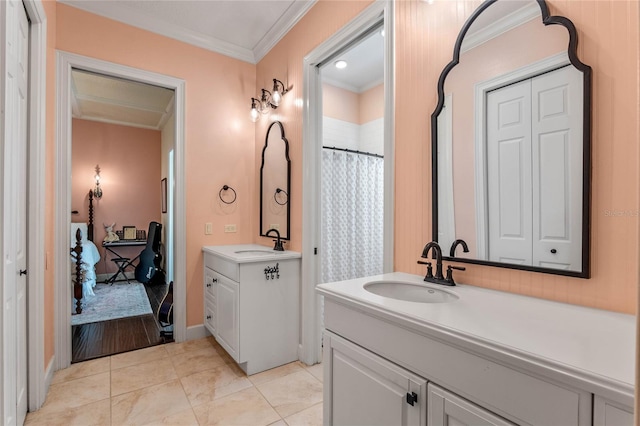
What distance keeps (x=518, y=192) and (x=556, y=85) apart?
1.35 feet

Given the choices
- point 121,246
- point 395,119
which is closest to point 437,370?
point 395,119

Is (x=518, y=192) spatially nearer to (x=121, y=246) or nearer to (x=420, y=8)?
(x=420, y=8)

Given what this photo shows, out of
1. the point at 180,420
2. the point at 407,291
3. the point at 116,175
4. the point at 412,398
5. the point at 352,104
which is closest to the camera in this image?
the point at 412,398

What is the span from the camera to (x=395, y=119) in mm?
1766

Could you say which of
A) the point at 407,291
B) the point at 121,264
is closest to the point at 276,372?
the point at 407,291

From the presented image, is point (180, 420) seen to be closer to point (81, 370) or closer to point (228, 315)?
point (228, 315)

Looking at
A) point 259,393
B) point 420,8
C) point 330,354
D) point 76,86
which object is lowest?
point 259,393

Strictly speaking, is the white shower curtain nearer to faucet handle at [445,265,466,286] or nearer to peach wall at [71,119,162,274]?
faucet handle at [445,265,466,286]

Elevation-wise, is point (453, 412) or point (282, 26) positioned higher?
point (282, 26)

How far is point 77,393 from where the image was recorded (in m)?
2.07

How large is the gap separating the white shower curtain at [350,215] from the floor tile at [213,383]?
1046 millimetres

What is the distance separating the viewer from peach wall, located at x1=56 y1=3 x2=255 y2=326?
2729 millimetres

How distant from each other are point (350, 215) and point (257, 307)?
47.6 inches

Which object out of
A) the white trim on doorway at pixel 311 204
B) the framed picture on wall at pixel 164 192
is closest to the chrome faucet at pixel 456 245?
the white trim on doorway at pixel 311 204
